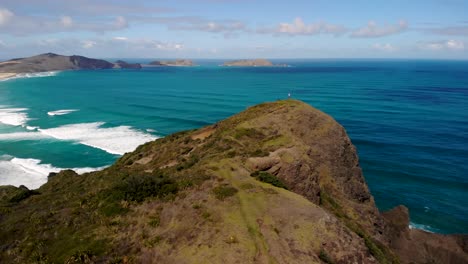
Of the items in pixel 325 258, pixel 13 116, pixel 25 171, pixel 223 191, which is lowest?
pixel 25 171

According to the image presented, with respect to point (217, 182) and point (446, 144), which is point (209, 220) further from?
point (446, 144)

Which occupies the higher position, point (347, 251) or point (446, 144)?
point (347, 251)

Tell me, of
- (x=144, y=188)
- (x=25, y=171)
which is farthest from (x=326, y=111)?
(x=144, y=188)

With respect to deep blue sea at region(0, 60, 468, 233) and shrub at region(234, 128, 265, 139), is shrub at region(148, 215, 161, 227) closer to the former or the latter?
shrub at region(234, 128, 265, 139)

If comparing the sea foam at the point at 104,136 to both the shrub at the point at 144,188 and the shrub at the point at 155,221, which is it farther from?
the shrub at the point at 155,221

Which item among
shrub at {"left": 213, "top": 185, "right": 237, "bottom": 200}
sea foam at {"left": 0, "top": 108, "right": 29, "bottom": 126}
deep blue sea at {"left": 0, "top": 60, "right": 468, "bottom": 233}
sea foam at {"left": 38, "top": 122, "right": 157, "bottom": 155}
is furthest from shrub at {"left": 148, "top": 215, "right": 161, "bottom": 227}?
sea foam at {"left": 0, "top": 108, "right": 29, "bottom": 126}

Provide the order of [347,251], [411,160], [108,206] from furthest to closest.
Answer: [411,160], [108,206], [347,251]

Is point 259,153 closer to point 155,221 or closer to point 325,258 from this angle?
point 155,221

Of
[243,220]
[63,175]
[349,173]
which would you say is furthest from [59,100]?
[243,220]
